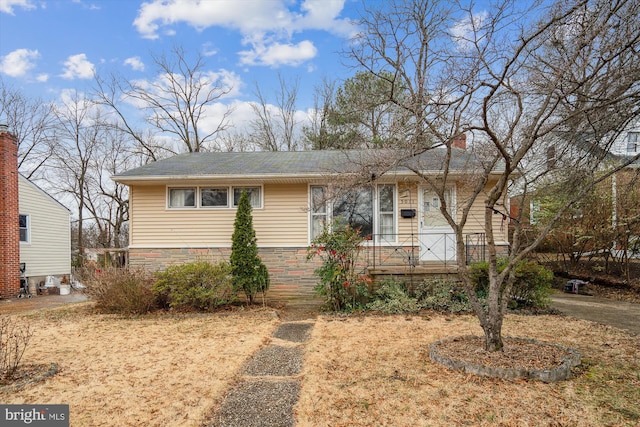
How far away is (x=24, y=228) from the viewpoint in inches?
589

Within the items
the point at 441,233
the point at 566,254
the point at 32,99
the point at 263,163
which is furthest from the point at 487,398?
the point at 32,99

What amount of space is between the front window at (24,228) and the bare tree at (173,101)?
809cm

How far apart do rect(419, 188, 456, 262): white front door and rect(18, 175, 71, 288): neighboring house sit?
14580 mm

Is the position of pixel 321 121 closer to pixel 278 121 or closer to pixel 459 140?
pixel 278 121

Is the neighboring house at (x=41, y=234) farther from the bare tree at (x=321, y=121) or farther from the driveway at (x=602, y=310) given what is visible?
the driveway at (x=602, y=310)

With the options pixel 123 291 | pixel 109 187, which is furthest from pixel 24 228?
pixel 123 291

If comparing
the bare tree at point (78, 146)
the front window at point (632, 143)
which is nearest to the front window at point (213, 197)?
the front window at point (632, 143)

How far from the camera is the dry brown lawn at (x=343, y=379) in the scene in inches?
130

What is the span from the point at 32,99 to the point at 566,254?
25.2 meters

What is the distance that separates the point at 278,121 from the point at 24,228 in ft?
43.7

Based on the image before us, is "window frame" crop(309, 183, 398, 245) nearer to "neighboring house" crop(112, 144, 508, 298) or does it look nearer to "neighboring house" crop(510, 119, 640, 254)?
"neighboring house" crop(112, 144, 508, 298)

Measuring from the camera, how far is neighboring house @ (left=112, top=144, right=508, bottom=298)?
9859 mm

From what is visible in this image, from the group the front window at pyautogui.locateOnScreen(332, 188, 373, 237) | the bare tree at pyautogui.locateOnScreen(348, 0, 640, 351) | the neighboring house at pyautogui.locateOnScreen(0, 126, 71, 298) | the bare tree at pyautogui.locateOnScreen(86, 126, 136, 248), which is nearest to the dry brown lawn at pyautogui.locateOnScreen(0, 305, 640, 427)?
the bare tree at pyautogui.locateOnScreen(348, 0, 640, 351)

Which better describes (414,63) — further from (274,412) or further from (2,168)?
(2,168)
